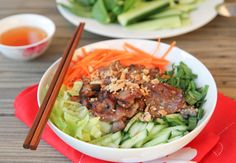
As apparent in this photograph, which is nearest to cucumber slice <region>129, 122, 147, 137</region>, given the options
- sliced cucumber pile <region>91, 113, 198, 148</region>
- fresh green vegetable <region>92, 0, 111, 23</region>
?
sliced cucumber pile <region>91, 113, 198, 148</region>

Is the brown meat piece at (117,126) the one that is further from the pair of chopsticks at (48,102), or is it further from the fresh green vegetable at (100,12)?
the fresh green vegetable at (100,12)

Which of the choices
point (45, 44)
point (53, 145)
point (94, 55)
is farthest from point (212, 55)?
point (53, 145)

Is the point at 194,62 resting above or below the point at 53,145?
above

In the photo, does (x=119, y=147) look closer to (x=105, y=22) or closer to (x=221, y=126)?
(x=221, y=126)

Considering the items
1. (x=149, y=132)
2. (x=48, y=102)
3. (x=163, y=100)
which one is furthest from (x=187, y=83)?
(x=48, y=102)

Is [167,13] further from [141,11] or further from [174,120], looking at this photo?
[174,120]

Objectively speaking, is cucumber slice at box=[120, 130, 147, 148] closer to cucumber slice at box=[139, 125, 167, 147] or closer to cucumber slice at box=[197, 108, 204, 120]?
cucumber slice at box=[139, 125, 167, 147]

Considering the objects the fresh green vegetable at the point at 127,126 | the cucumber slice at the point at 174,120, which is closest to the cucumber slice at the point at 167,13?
the fresh green vegetable at the point at 127,126
